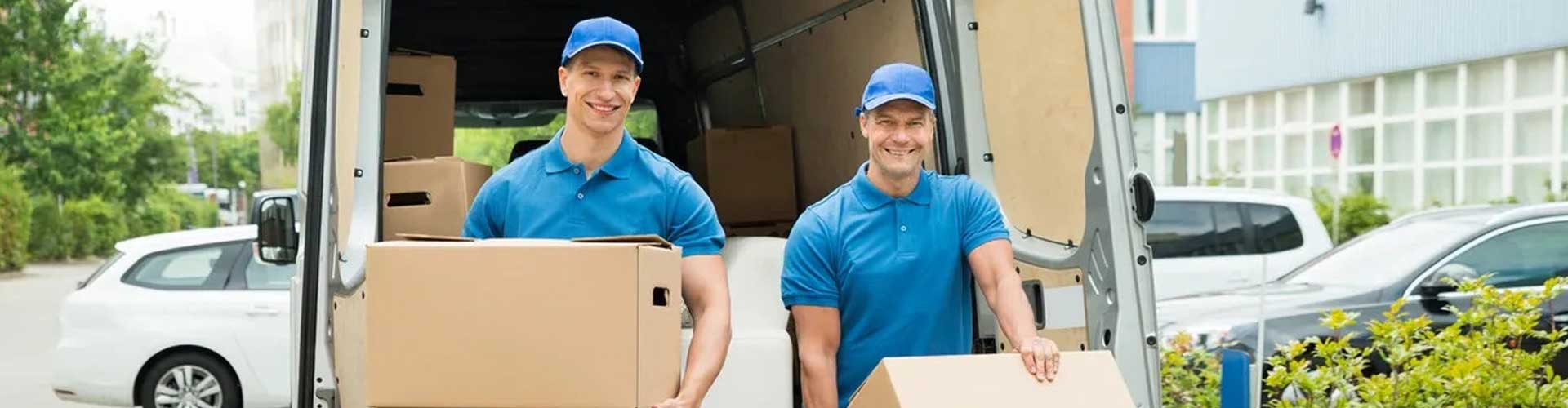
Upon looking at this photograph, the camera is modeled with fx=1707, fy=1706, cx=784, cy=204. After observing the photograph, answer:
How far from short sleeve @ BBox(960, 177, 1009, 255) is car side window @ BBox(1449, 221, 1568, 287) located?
4891 millimetres

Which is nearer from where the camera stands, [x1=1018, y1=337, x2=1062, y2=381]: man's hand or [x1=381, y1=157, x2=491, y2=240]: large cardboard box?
[x1=1018, y1=337, x2=1062, y2=381]: man's hand

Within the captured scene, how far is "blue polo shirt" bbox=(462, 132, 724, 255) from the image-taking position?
346cm

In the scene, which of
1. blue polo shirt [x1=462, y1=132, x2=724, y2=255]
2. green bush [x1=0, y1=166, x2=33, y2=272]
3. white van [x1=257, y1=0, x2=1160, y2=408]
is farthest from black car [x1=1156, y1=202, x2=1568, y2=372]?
green bush [x1=0, y1=166, x2=33, y2=272]

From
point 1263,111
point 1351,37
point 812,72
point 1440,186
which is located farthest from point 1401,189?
point 812,72

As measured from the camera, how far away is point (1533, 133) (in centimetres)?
1892

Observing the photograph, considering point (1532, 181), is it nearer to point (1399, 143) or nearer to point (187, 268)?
point (1399, 143)

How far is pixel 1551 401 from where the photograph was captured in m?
5.05

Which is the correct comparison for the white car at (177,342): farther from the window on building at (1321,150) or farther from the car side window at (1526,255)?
the window on building at (1321,150)

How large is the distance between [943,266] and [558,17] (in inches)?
167

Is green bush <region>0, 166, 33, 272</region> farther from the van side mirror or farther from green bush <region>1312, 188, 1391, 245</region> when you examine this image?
the van side mirror

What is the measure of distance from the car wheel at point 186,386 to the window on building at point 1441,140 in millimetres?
15715

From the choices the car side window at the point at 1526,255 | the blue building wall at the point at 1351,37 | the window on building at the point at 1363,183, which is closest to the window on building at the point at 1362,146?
the window on building at the point at 1363,183

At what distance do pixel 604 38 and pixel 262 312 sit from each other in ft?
20.2

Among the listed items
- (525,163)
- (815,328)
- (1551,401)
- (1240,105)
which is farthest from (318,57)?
(1240,105)
